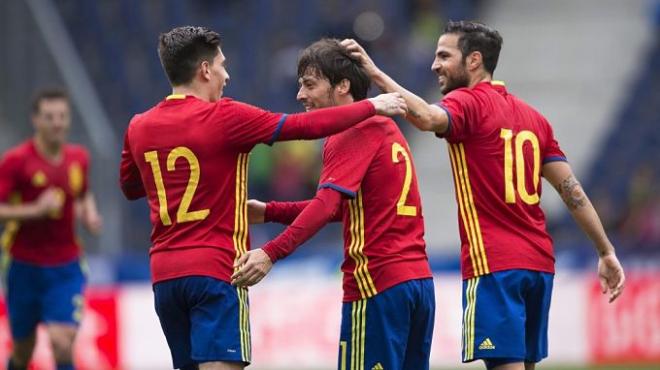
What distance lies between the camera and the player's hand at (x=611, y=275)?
8.05m

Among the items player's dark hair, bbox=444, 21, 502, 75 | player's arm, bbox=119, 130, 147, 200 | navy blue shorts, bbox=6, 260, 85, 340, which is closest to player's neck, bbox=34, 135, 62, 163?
navy blue shorts, bbox=6, 260, 85, 340

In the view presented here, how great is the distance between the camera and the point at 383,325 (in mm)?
7059

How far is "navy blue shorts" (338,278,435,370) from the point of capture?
23.1 feet

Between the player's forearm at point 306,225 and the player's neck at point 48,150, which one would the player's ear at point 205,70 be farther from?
the player's neck at point 48,150

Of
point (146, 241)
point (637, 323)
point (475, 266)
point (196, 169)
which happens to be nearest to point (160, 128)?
point (196, 169)

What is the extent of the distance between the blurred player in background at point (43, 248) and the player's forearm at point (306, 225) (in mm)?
4209

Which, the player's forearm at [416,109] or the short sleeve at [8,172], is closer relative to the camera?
the player's forearm at [416,109]

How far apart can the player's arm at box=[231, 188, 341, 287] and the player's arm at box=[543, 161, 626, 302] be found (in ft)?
4.87

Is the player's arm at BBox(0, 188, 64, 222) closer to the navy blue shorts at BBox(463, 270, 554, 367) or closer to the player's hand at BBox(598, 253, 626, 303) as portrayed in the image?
the navy blue shorts at BBox(463, 270, 554, 367)

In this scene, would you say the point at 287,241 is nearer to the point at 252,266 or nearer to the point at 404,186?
the point at 252,266

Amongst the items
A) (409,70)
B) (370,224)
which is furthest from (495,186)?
(409,70)

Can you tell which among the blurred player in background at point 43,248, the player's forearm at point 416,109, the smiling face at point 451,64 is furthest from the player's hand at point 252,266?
the blurred player in background at point 43,248

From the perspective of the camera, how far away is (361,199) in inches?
284

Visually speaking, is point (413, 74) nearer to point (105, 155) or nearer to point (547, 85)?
point (547, 85)
